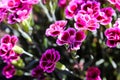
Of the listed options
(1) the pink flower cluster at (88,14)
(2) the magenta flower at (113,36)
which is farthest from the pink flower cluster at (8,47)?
(2) the magenta flower at (113,36)

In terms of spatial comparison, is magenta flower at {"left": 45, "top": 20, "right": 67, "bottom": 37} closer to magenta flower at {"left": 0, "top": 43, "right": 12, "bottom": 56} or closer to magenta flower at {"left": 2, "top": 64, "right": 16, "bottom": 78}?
magenta flower at {"left": 0, "top": 43, "right": 12, "bottom": 56}

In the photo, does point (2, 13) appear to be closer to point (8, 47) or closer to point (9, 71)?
point (8, 47)

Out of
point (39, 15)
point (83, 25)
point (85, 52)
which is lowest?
point (85, 52)

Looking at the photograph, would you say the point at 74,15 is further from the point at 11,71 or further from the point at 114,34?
the point at 11,71

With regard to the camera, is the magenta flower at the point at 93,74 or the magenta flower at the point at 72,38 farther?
the magenta flower at the point at 93,74

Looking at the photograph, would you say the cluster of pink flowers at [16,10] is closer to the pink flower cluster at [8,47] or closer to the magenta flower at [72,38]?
the pink flower cluster at [8,47]

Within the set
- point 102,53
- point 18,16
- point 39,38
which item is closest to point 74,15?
point 18,16

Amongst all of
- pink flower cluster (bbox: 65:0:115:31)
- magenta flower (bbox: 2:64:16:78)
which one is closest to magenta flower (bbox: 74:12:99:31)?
pink flower cluster (bbox: 65:0:115:31)
